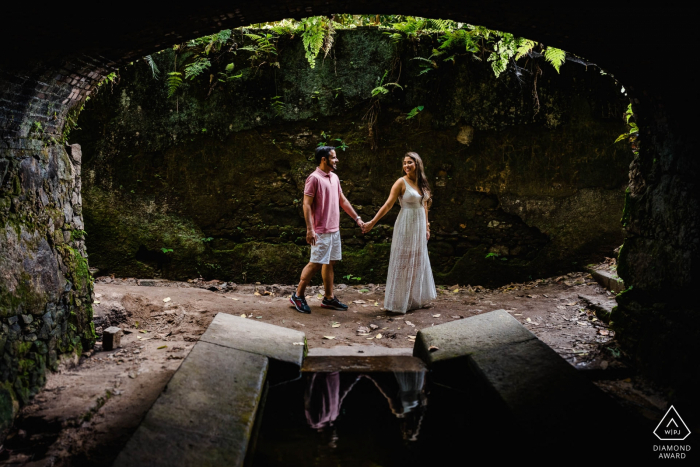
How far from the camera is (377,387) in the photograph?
133 inches

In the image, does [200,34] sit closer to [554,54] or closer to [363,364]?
[363,364]

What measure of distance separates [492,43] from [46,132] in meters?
5.45

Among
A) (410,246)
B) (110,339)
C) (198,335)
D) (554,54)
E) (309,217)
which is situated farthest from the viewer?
(410,246)

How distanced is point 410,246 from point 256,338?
2344 mm

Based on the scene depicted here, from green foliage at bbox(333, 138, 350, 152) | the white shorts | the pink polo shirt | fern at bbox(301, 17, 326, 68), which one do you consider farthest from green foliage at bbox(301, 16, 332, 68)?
the white shorts

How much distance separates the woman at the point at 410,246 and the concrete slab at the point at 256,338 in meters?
1.72

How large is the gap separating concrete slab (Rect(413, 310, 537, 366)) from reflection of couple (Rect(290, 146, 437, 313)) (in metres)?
1.38

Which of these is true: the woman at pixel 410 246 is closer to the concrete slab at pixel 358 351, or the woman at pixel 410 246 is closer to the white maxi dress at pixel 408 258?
the white maxi dress at pixel 408 258

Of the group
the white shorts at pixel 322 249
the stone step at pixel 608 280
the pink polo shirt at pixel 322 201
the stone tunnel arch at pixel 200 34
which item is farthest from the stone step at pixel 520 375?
the stone step at pixel 608 280

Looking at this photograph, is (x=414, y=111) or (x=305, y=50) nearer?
A: (x=305, y=50)

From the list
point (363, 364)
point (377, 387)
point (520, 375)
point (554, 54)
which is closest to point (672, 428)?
point (520, 375)

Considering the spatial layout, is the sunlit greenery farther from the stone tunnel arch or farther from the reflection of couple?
the stone tunnel arch

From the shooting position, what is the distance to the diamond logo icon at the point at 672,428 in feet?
8.61

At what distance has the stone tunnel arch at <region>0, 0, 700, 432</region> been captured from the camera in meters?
2.56
